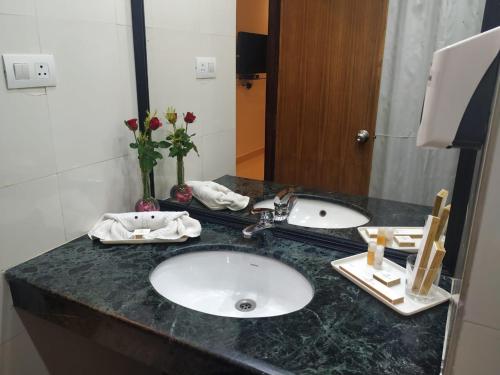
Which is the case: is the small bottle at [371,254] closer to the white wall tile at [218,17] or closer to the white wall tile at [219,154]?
the white wall tile at [219,154]

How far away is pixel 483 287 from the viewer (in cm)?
54

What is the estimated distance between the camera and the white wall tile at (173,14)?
1.45m

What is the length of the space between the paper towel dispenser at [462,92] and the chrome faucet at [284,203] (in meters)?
0.76

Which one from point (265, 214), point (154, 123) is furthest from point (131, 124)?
point (265, 214)

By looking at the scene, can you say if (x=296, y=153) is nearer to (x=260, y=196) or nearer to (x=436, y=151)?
(x=260, y=196)

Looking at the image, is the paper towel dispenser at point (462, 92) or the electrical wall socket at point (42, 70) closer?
the paper towel dispenser at point (462, 92)

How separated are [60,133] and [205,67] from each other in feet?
2.11

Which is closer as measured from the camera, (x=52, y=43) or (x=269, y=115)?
(x=52, y=43)

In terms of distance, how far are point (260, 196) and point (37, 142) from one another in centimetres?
79

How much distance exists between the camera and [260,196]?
1.54m

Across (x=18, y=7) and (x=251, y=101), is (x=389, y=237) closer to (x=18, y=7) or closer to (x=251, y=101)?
(x=251, y=101)

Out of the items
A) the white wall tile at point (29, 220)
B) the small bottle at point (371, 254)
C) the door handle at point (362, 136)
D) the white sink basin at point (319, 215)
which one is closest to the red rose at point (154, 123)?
the white wall tile at point (29, 220)

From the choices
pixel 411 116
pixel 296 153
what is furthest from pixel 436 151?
pixel 296 153

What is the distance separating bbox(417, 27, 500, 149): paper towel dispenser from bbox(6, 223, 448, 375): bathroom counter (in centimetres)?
44
